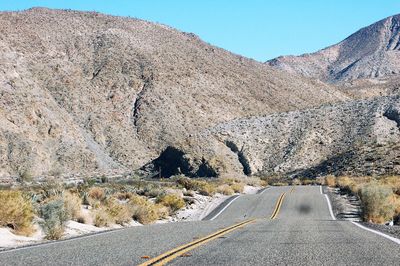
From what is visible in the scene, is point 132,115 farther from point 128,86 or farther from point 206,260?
point 206,260

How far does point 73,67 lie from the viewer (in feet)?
296

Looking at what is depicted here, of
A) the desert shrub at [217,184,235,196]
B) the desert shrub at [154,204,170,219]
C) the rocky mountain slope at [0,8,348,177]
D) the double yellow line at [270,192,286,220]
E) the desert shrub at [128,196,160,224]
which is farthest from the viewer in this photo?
the rocky mountain slope at [0,8,348,177]

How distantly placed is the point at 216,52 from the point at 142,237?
4360 inches

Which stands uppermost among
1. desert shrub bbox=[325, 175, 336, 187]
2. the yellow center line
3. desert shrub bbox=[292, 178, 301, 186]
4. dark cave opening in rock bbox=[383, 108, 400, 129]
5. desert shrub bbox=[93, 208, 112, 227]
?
dark cave opening in rock bbox=[383, 108, 400, 129]

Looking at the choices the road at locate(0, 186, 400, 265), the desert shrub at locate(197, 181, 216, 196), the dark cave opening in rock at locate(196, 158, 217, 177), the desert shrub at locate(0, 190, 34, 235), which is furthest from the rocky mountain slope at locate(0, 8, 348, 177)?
the road at locate(0, 186, 400, 265)

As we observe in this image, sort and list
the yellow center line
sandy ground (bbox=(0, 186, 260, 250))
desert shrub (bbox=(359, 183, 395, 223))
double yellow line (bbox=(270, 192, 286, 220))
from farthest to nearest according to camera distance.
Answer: double yellow line (bbox=(270, 192, 286, 220)) → desert shrub (bbox=(359, 183, 395, 223)) → sandy ground (bbox=(0, 186, 260, 250)) → the yellow center line

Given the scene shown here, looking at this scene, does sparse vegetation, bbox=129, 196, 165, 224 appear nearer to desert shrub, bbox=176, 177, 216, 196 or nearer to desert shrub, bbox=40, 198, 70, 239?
desert shrub, bbox=40, 198, 70, 239

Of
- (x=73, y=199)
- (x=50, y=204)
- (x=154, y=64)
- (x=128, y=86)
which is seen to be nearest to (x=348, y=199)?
(x=73, y=199)

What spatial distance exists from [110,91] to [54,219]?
74429 mm

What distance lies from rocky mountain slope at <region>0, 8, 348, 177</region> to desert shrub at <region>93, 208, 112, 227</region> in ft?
143

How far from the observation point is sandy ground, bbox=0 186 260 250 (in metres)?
13.6

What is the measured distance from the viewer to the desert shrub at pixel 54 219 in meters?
14.5

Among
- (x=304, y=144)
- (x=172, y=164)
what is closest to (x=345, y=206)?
(x=172, y=164)

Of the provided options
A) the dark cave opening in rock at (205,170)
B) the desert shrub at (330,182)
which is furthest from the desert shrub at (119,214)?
the dark cave opening in rock at (205,170)
